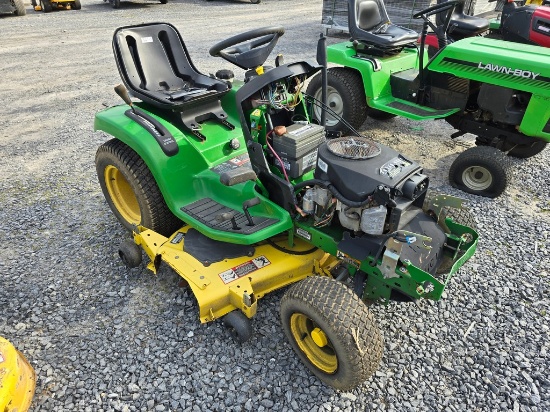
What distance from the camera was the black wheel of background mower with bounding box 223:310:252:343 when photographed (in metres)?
2.48

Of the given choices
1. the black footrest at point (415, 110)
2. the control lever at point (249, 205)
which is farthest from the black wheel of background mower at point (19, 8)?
the control lever at point (249, 205)

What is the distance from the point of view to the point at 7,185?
4297 millimetres

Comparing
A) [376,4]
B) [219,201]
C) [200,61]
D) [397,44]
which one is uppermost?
[376,4]

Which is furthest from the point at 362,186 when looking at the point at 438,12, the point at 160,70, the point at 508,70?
the point at 438,12

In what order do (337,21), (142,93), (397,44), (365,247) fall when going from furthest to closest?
1. (337,21)
2. (397,44)
3. (142,93)
4. (365,247)

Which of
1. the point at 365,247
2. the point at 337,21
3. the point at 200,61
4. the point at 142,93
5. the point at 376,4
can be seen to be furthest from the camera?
the point at 337,21

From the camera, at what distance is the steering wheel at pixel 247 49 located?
2821 millimetres

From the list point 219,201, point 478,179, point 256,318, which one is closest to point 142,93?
point 219,201

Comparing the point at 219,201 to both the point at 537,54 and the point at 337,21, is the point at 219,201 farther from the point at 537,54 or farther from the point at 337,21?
the point at 337,21

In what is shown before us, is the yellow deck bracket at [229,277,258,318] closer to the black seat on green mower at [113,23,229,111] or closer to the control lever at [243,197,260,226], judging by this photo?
the control lever at [243,197,260,226]

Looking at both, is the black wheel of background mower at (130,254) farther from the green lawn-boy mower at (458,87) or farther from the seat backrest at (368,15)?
the seat backrest at (368,15)

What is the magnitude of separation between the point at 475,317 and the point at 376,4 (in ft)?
13.3

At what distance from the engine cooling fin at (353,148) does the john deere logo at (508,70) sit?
2148 mm

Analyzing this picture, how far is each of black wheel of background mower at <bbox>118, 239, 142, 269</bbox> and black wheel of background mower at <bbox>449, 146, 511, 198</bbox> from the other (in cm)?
295
